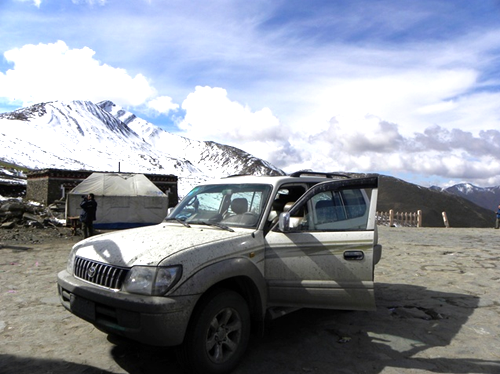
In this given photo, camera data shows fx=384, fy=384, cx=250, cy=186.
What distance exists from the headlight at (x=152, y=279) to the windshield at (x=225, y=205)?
3.70 ft

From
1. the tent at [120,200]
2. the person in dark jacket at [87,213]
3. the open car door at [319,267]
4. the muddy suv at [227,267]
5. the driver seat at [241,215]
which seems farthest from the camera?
the tent at [120,200]

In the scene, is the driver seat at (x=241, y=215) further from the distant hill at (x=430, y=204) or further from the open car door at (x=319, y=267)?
the distant hill at (x=430, y=204)

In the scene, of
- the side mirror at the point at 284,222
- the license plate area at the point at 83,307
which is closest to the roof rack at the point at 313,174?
the side mirror at the point at 284,222

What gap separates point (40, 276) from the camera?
7582 millimetres

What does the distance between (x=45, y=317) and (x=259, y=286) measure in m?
3.18

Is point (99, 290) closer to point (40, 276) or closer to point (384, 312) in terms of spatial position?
point (384, 312)

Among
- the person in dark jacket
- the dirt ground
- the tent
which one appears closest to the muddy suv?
the dirt ground

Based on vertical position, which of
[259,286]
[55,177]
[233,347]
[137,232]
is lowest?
[233,347]

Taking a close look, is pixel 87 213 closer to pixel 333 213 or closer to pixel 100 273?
pixel 100 273

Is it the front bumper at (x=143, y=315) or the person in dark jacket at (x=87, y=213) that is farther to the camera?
the person in dark jacket at (x=87, y=213)

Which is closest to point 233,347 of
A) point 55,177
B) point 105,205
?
point 105,205

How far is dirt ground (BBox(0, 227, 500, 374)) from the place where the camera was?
3.69m

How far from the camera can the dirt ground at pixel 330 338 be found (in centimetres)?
369

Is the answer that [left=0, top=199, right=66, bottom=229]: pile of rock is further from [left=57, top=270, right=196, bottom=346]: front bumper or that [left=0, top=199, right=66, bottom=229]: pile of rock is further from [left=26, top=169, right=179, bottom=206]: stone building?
[left=57, top=270, right=196, bottom=346]: front bumper
